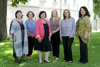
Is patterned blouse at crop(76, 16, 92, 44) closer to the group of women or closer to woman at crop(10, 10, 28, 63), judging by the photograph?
the group of women

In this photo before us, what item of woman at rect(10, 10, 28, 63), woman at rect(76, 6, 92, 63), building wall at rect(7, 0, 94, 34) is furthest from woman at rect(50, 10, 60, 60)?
building wall at rect(7, 0, 94, 34)

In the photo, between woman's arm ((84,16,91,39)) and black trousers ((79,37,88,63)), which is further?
black trousers ((79,37,88,63))

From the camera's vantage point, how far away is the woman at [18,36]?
690 cm

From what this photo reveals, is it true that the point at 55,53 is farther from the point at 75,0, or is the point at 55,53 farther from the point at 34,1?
the point at 75,0

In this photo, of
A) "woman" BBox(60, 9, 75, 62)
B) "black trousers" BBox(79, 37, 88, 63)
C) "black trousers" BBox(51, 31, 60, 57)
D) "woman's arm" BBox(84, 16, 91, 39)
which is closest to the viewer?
"woman's arm" BBox(84, 16, 91, 39)

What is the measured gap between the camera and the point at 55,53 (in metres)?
Answer: 8.20

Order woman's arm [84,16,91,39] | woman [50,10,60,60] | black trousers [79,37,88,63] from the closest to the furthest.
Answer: woman's arm [84,16,91,39]
black trousers [79,37,88,63]
woman [50,10,60,60]

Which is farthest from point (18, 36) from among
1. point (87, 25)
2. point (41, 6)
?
point (41, 6)

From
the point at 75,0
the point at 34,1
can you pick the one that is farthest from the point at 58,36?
the point at 75,0

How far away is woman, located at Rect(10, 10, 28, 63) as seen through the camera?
Result: 690cm

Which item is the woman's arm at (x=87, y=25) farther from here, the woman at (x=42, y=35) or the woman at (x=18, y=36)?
the woman at (x=18, y=36)

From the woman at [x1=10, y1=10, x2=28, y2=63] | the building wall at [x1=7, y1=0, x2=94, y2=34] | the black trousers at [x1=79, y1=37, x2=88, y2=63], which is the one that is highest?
the building wall at [x1=7, y1=0, x2=94, y2=34]

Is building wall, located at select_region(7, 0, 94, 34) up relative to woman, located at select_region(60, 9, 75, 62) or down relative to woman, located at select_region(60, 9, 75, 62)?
up

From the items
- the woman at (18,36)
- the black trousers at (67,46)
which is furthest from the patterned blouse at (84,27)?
the woman at (18,36)
